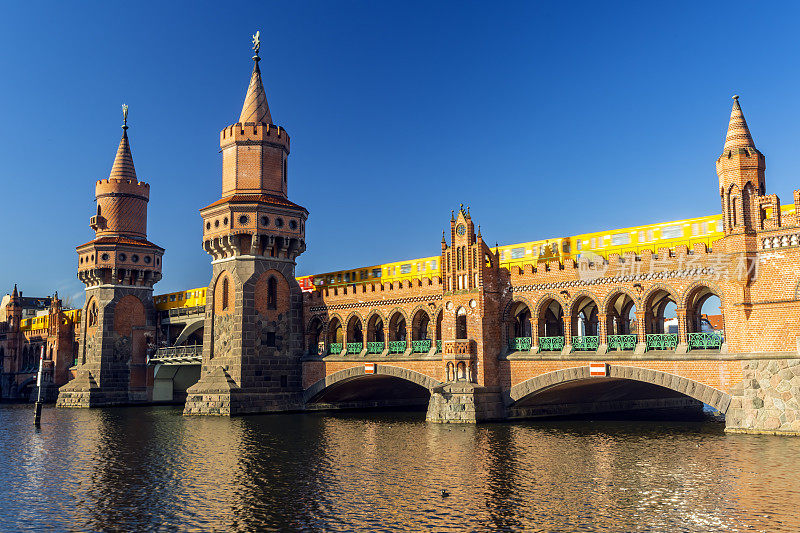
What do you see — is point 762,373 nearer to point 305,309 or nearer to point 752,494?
point 752,494

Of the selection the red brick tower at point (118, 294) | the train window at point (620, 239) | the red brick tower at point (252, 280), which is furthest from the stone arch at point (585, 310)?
the red brick tower at point (118, 294)

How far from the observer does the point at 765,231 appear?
116ft

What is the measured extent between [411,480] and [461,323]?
71.2 ft

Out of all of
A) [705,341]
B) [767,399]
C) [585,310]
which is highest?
[585,310]

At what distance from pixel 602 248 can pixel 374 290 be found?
18.0 meters

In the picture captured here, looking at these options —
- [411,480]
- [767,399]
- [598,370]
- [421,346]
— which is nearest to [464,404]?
[421,346]

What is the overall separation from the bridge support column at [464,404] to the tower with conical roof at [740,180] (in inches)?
658

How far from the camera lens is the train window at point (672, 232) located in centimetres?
4216

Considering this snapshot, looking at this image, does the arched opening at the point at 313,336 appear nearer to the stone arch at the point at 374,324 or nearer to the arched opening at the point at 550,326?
the stone arch at the point at 374,324

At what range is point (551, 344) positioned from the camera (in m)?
43.6

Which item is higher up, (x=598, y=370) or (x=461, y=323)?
(x=461, y=323)

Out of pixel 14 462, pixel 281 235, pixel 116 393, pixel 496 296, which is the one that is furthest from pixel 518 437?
pixel 116 393

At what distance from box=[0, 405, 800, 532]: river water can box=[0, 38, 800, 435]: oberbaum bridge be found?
11.4 feet

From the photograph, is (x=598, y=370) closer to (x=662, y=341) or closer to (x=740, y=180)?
(x=662, y=341)
